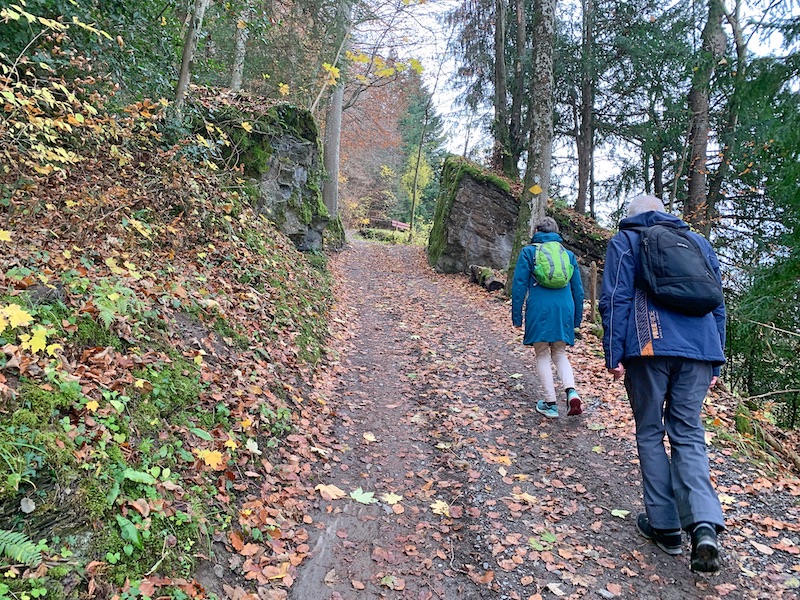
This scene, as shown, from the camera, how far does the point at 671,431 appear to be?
3230mm

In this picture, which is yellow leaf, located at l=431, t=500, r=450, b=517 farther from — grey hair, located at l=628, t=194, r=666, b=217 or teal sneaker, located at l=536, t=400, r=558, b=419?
grey hair, located at l=628, t=194, r=666, b=217

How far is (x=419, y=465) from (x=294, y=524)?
4.47 feet

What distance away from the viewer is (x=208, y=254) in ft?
19.8

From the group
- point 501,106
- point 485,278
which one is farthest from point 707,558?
point 501,106

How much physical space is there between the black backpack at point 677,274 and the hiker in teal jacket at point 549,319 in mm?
1909

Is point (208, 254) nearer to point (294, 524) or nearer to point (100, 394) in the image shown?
point (100, 394)

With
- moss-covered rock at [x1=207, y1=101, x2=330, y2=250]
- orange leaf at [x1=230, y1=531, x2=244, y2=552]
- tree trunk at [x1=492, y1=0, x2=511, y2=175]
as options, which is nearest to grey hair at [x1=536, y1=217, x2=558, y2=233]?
orange leaf at [x1=230, y1=531, x2=244, y2=552]

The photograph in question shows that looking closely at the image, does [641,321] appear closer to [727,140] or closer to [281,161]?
[281,161]

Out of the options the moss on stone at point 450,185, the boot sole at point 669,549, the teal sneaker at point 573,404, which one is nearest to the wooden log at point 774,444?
Result: the teal sneaker at point 573,404

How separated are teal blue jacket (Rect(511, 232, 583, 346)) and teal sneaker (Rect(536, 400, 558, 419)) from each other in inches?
27.2

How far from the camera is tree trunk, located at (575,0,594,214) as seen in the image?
15852 millimetres

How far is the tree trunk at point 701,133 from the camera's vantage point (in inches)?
445

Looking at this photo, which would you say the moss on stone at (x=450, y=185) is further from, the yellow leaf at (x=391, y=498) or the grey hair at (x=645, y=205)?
the yellow leaf at (x=391, y=498)

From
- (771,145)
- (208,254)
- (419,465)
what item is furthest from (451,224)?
(419,465)
